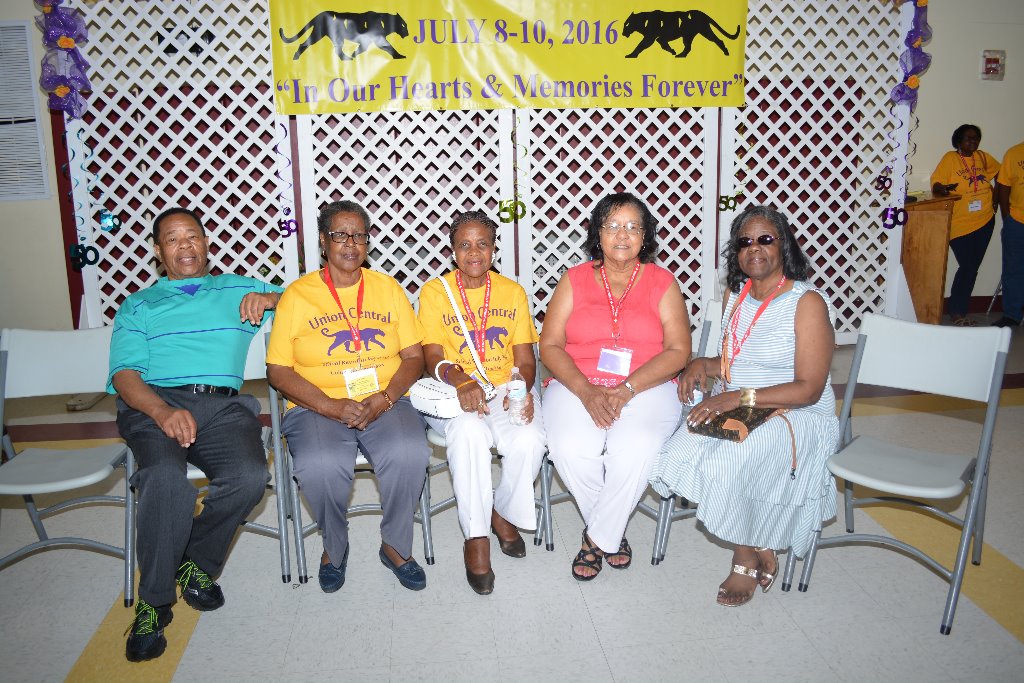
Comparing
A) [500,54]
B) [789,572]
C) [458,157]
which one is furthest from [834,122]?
[789,572]

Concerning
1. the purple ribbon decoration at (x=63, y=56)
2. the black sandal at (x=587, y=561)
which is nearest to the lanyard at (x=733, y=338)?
the black sandal at (x=587, y=561)

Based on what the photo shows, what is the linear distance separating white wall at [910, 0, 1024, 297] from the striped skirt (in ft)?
15.7

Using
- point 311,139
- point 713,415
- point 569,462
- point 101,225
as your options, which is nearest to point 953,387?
point 713,415

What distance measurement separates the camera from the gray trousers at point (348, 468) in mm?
2293

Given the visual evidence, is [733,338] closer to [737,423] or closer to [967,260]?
[737,423]

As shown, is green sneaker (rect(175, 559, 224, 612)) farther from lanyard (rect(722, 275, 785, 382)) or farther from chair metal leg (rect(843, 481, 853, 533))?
chair metal leg (rect(843, 481, 853, 533))

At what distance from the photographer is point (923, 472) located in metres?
2.18

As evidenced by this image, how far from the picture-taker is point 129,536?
7.79 feet

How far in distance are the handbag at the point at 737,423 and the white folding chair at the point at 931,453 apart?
24 cm

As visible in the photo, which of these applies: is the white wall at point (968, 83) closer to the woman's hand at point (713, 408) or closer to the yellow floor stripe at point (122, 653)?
the woman's hand at point (713, 408)

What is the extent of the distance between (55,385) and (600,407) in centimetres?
177

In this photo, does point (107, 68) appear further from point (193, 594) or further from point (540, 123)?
point (193, 594)

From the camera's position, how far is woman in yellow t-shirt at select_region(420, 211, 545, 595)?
7.86 ft

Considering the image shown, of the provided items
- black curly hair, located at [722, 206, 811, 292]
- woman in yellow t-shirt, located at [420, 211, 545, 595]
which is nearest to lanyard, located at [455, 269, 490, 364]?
woman in yellow t-shirt, located at [420, 211, 545, 595]
